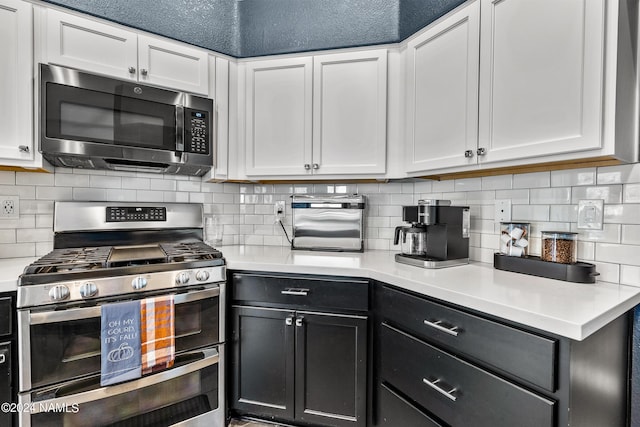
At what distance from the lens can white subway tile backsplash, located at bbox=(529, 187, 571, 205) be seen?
1419 millimetres

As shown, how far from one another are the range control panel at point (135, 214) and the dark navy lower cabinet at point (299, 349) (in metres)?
0.74

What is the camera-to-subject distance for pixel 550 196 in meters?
1.47

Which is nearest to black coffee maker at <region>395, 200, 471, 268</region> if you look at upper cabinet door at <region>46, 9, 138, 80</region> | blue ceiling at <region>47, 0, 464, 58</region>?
blue ceiling at <region>47, 0, 464, 58</region>

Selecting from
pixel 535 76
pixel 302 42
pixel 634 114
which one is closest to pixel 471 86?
pixel 535 76

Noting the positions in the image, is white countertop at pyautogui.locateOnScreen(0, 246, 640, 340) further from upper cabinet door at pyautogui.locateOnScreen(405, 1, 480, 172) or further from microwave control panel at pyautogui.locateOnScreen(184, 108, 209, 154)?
microwave control panel at pyautogui.locateOnScreen(184, 108, 209, 154)

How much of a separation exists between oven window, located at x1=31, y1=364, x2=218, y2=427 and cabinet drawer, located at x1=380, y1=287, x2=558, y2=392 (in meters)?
1.03

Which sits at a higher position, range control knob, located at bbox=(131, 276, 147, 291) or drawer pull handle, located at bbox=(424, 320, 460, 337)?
range control knob, located at bbox=(131, 276, 147, 291)

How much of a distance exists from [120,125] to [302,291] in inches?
50.7

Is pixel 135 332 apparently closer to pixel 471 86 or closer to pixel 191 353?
pixel 191 353

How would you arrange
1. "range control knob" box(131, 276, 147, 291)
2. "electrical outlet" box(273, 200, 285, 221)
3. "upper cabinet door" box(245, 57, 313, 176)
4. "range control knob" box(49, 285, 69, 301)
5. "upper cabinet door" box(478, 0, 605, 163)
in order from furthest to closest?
"electrical outlet" box(273, 200, 285, 221), "upper cabinet door" box(245, 57, 313, 176), "range control knob" box(131, 276, 147, 291), "range control knob" box(49, 285, 69, 301), "upper cabinet door" box(478, 0, 605, 163)

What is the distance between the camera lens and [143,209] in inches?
80.4

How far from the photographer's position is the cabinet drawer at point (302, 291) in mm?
1580

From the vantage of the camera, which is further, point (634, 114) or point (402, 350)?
point (402, 350)

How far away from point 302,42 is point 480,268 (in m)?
1.62
